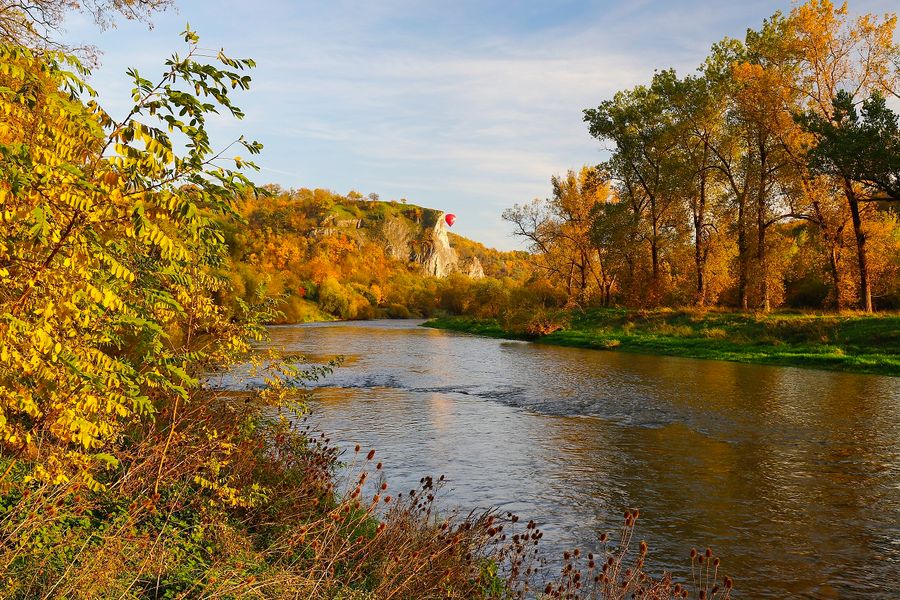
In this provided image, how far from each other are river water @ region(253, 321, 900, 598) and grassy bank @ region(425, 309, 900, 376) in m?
3.16

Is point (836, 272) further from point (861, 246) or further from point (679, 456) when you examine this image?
point (679, 456)

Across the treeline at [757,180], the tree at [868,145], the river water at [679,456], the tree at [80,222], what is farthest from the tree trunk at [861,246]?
the tree at [80,222]

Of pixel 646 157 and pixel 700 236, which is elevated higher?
pixel 646 157

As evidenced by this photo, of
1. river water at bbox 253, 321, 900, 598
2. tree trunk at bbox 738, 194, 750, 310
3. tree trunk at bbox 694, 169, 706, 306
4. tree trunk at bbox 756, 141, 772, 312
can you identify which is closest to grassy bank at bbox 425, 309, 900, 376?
tree trunk at bbox 738, 194, 750, 310

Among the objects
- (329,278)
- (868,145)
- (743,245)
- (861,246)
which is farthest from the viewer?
(329,278)

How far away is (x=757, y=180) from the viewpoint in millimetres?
39156

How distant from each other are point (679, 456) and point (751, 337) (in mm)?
23148

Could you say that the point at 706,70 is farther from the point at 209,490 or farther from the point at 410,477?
the point at 209,490

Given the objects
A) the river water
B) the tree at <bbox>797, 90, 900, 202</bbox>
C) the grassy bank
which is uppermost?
the tree at <bbox>797, 90, 900, 202</bbox>

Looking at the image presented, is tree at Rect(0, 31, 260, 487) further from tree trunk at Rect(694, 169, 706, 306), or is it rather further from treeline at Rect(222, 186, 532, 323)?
treeline at Rect(222, 186, 532, 323)

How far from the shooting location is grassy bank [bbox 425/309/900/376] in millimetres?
26291

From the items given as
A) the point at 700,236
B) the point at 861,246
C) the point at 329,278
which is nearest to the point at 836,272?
the point at 861,246

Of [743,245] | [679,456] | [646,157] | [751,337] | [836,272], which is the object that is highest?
[646,157]

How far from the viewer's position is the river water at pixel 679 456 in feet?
25.2
